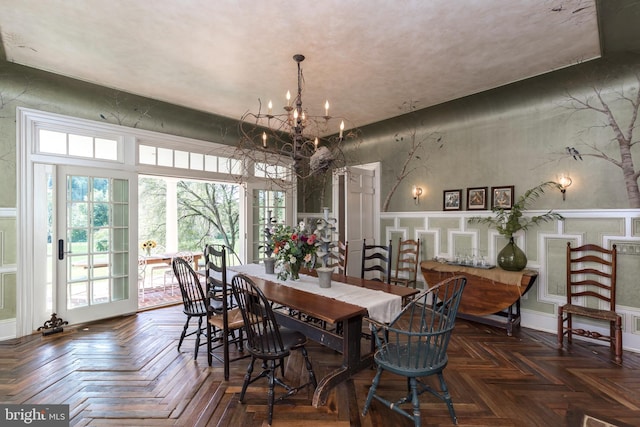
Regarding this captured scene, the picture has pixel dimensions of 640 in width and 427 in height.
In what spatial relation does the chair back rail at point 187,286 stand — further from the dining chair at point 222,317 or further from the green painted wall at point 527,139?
the green painted wall at point 527,139

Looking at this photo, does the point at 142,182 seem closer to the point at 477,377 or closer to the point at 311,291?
the point at 311,291

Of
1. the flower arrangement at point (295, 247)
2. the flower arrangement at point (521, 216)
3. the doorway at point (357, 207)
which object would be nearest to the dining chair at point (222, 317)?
the flower arrangement at point (295, 247)

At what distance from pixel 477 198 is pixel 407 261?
129cm

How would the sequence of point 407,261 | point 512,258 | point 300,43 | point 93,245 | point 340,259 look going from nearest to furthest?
point 300,43, point 512,258, point 93,245, point 340,259, point 407,261

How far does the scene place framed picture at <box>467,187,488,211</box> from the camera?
12.8 ft

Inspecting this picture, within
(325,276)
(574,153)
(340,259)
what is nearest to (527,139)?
(574,153)

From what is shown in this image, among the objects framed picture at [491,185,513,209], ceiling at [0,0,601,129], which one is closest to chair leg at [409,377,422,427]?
ceiling at [0,0,601,129]

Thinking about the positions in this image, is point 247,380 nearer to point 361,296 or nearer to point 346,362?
point 346,362

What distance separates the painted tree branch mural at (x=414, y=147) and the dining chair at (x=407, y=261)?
0.85m

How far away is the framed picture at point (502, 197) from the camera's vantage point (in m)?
3.68

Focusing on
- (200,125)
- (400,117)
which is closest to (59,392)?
(200,125)

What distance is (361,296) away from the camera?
226cm

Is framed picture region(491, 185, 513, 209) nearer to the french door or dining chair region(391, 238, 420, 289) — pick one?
dining chair region(391, 238, 420, 289)

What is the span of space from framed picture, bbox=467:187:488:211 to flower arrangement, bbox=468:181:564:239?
267mm
